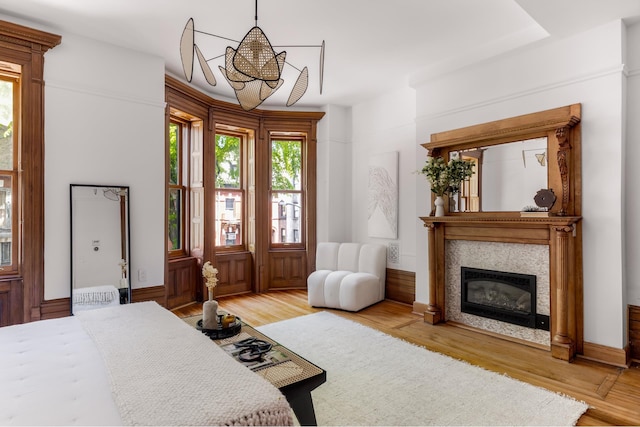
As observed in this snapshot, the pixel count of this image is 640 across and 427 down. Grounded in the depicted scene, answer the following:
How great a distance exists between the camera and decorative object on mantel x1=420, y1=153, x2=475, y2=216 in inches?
157

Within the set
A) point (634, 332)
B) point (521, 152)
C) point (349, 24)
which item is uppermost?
point (349, 24)

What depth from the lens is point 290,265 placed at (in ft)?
19.6

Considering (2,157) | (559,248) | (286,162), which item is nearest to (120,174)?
(2,157)

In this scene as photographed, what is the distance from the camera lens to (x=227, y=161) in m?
5.69

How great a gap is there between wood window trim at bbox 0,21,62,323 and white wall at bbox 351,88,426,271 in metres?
3.92

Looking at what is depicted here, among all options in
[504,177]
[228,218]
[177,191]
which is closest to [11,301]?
[177,191]

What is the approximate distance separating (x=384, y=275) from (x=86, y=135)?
3.99 meters

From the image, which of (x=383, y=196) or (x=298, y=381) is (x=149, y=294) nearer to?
(x=298, y=381)

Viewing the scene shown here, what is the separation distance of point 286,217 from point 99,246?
2.96m

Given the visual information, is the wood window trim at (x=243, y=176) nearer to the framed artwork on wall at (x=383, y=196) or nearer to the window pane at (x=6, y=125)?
the framed artwork on wall at (x=383, y=196)

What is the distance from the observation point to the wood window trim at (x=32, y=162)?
3.20 m

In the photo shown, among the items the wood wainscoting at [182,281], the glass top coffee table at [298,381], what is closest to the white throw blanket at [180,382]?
the glass top coffee table at [298,381]

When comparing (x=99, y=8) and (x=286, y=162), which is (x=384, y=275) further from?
(x=99, y=8)

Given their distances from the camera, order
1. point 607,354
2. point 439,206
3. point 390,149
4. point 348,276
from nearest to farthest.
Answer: point 607,354 < point 439,206 < point 348,276 < point 390,149
